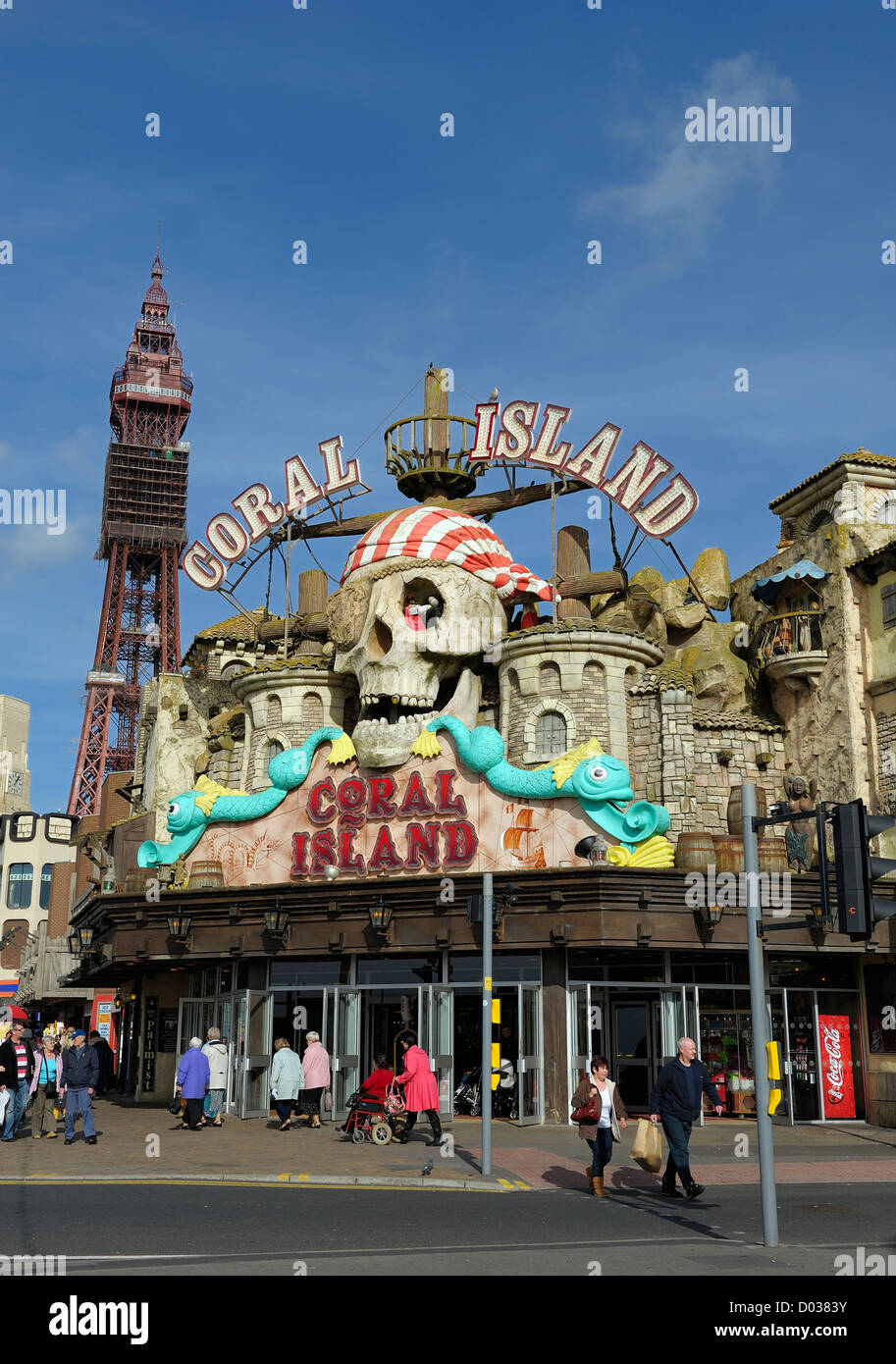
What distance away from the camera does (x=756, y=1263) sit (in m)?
11.2

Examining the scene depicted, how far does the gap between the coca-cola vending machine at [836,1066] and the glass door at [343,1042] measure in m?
10.5

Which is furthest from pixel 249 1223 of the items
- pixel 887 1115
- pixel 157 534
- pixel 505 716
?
pixel 157 534

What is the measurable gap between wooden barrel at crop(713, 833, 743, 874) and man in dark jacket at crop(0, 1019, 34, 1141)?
1472cm

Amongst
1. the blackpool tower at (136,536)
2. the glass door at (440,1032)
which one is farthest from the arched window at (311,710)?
the blackpool tower at (136,536)

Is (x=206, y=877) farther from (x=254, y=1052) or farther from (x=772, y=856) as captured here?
(x=772, y=856)

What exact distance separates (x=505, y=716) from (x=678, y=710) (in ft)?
15.2

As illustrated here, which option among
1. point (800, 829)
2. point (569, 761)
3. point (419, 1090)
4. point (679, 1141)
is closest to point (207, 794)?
point (569, 761)

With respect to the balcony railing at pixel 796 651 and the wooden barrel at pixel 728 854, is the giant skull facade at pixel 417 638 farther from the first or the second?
the wooden barrel at pixel 728 854

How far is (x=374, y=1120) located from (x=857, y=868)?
13368mm

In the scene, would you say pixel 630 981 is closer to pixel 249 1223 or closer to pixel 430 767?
pixel 430 767

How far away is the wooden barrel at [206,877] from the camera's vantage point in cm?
3170

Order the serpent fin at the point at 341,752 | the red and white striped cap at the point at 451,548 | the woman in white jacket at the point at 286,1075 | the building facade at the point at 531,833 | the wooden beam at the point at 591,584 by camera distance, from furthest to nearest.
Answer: the wooden beam at the point at 591,584, the red and white striped cap at the point at 451,548, the serpent fin at the point at 341,752, the building facade at the point at 531,833, the woman in white jacket at the point at 286,1075

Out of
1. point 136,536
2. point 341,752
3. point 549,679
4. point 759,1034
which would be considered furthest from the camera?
point 136,536

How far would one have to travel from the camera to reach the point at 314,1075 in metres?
25.7
